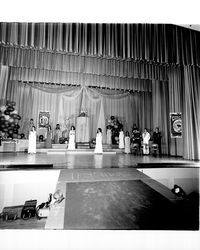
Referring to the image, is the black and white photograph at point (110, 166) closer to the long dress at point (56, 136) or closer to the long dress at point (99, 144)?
the long dress at point (99, 144)

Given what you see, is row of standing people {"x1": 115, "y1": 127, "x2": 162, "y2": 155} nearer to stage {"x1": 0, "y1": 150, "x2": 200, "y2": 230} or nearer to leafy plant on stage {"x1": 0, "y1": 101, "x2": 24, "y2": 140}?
stage {"x1": 0, "y1": 150, "x2": 200, "y2": 230}

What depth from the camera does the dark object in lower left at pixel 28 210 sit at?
1994mm

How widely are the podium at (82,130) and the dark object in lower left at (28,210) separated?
5.62m

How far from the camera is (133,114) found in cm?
770

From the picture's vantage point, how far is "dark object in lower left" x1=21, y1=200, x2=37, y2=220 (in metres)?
1.99

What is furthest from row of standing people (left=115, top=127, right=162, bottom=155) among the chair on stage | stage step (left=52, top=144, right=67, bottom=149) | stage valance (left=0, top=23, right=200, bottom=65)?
stage valance (left=0, top=23, right=200, bottom=65)

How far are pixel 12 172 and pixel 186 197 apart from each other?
1.89 meters

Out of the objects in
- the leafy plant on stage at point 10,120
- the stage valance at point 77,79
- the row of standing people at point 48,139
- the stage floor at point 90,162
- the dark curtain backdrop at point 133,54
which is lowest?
the stage floor at point 90,162

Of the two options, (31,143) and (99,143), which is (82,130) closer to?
(99,143)

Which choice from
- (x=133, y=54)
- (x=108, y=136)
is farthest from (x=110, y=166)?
(x=108, y=136)

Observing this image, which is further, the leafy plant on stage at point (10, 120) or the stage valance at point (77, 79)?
the stage valance at point (77, 79)

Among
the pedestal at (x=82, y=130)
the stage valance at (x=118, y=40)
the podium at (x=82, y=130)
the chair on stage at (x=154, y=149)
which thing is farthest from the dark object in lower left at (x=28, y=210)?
the pedestal at (x=82, y=130)

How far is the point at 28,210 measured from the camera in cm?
203
